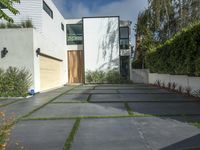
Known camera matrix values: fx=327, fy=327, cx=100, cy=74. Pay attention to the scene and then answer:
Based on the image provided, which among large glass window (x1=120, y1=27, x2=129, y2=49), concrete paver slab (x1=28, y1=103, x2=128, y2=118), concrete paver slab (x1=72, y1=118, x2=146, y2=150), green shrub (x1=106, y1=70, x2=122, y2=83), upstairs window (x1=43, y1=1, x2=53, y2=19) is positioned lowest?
concrete paver slab (x1=72, y1=118, x2=146, y2=150)

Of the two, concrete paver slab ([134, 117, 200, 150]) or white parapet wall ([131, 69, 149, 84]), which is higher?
white parapet wall ([131, 69, 149, 84])

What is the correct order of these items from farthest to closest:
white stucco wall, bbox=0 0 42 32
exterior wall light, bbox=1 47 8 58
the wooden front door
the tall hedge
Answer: the wooden front door < white stucco wall, bbox=0 0 42 32 < exterior wall light, bbox=1 47 8 58 < the tall hedge

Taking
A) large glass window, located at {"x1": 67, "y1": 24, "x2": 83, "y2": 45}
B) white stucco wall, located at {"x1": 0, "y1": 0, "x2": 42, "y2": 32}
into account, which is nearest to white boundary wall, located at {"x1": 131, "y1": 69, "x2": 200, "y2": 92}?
large glass window, located at {"x1": 67, "y1": 24, "x2": 83, "y2": 45}

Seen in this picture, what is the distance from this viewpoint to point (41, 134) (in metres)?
6.83

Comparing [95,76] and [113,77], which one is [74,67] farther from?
[113,77]

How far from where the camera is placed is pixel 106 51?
1213 inches

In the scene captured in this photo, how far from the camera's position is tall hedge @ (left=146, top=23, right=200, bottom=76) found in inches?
503

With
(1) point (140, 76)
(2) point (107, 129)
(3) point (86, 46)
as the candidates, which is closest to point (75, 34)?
(3) point (86, 46)

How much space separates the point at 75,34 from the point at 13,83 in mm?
16923

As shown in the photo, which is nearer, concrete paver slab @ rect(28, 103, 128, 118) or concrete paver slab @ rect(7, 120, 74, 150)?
concrete paver slab @ rect(7, 120, 74, 150)

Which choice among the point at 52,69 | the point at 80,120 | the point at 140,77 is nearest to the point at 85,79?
the point at 140,77

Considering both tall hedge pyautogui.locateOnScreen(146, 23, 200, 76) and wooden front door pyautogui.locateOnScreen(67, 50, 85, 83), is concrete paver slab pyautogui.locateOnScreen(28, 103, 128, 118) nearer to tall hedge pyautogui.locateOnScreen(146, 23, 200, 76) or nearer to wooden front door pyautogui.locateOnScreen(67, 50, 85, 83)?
tall hedge pyautogui.locateOnScreen(146, 23, 200, 76)

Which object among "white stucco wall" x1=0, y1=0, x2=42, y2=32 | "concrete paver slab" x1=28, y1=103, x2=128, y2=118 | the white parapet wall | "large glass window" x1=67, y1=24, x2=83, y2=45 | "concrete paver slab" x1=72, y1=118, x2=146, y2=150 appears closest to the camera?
"concrete paver slab" x1=72, y1=118, x2=146, y2=150

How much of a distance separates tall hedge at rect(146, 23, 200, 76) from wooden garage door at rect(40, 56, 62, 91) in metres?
7.26
